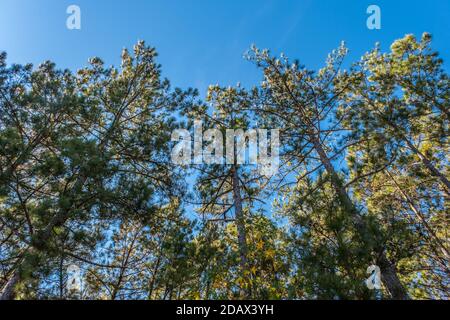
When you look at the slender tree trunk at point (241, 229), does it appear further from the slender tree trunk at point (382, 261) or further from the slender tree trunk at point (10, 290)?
the slender tree trunk at point (10, 290)

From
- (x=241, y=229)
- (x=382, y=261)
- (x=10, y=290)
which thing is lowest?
(x=10, y=290)

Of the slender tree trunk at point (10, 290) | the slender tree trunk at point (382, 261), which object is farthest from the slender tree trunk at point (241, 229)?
the slender tree trunk at point (10, 290)

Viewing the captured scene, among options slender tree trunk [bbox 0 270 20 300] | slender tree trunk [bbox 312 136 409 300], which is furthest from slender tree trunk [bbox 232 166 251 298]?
slender tree trunk [bbox 0 270 20 300]

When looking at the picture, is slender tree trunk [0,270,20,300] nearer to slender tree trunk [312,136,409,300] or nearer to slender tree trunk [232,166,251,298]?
slender tree trunk [232,166,251,298]

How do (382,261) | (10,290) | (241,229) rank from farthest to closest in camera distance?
(241,229) → (10,290) → (382,261)

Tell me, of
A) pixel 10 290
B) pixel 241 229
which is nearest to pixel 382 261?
pixel 241 229

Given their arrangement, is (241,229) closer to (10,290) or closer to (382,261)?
(382,261)

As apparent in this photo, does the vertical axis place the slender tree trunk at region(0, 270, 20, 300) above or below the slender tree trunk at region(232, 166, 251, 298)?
below

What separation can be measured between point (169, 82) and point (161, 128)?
1990 millimetres

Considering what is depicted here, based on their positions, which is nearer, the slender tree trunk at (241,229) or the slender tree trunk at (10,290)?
the slender tree trunk at (10,290)

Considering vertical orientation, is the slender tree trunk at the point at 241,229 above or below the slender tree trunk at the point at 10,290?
above

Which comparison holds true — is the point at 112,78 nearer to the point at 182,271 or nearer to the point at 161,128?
the point at 161,128

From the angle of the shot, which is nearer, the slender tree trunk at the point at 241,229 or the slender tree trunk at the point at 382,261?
the slender tree trunk at the point at 382,261
